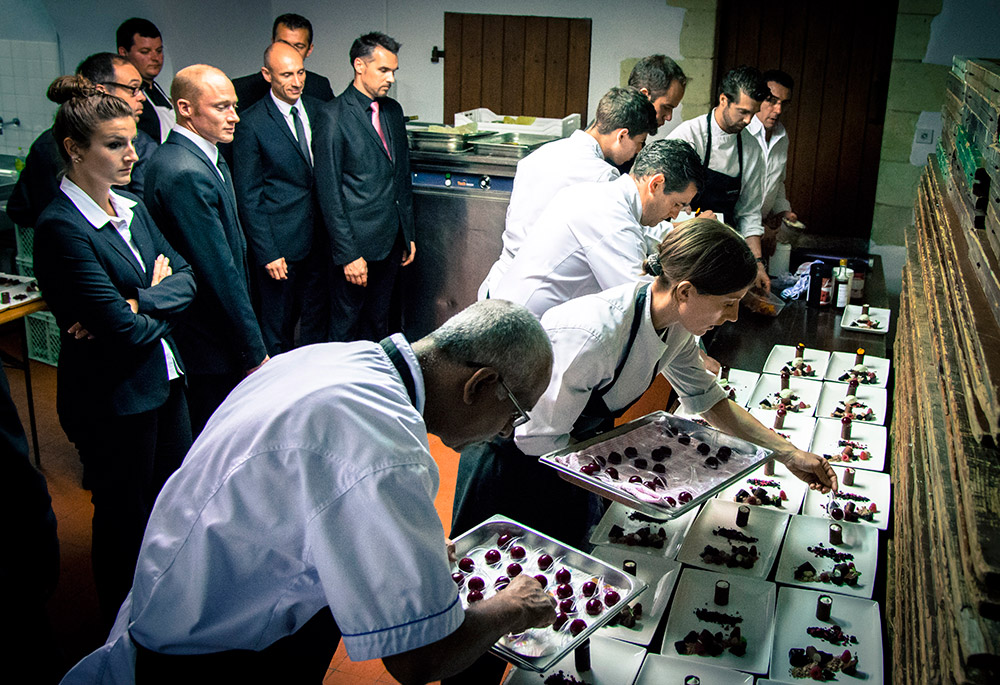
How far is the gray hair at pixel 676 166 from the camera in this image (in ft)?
10.1

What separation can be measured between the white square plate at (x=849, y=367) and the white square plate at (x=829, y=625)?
153cm

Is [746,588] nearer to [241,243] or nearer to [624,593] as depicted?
[624,593]

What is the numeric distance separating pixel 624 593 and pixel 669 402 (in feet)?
5.53

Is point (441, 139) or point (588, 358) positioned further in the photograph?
point (441, 139)

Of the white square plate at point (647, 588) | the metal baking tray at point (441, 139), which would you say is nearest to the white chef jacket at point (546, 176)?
the metal baking tray at point (441, 139)

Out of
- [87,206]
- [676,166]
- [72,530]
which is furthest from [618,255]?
[72,530]

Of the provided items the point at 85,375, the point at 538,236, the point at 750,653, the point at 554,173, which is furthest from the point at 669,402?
the point at 85,375

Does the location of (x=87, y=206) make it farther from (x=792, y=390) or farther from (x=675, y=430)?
(x=792, y=390)

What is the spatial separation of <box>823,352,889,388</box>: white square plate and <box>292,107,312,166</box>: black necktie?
284cm

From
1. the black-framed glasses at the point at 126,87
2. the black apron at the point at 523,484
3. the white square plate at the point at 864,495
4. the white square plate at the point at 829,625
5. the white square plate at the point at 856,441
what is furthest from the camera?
the black-framed glasses at the point at 126,87

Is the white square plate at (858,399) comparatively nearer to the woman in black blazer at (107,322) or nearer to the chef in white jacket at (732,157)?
the chef in white jacket at (732,157)

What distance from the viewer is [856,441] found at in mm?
2949

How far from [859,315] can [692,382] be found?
78.8 inches

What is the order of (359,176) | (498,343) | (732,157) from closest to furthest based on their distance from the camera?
(498,343) → (732,157) → (359,176)
